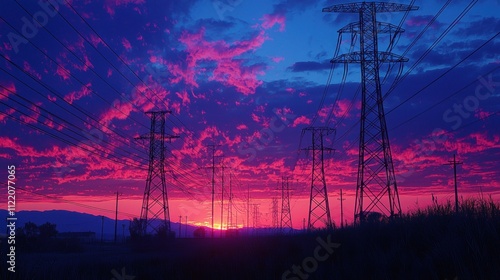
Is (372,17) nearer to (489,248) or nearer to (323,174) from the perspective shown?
(323,174)

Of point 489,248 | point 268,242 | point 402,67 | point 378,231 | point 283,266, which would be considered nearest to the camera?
point 489,248

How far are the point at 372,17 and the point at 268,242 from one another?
57.4 ft

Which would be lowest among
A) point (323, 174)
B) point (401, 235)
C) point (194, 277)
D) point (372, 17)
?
point (194, 277)

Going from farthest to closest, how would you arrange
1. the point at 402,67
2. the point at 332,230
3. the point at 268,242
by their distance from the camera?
the point at 402,67 → the point at 268,242 → the point at 332,230

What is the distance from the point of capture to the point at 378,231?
1820 centimetres

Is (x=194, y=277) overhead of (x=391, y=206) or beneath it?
beneath

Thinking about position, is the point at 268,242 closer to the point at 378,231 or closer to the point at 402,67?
the point at 378,231

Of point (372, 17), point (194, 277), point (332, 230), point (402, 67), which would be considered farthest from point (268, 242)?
point (372, 17)

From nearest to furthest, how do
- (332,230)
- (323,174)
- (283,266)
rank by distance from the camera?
(283,266)
(332,230)
(323,174)

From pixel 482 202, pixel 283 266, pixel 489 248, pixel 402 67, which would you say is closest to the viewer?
pixel 489 248

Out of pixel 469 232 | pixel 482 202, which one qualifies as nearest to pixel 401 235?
pixel 482 202

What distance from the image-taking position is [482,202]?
14594mm

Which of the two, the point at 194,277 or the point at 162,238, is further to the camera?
the point at 162,238

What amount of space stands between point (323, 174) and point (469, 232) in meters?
43.5
